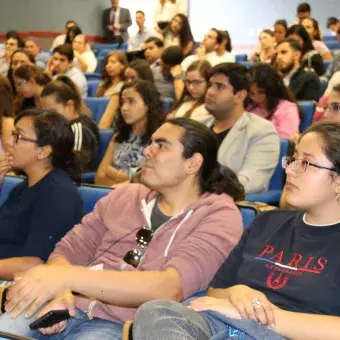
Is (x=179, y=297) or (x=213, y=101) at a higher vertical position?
(x=213, y=101)

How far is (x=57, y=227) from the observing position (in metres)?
2.41

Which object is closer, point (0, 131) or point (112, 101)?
point (0, 131)

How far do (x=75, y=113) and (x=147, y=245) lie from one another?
2171 millimetres

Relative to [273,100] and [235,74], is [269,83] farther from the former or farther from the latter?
[235,74]

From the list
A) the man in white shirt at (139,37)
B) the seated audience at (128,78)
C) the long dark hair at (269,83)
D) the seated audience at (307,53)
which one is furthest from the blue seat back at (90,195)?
the man in white shirt at (139,37)

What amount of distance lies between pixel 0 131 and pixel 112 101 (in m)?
1.65

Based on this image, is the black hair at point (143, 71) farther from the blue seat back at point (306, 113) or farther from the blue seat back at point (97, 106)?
the blue seat back at point (306, 113)

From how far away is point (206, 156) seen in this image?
2.24m

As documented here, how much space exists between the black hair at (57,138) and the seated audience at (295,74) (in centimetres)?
310

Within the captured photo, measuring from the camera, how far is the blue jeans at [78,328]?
76.4 inches

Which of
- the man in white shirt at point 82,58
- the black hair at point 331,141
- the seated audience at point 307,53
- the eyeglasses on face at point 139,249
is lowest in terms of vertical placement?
the man in white shirt at point 82,58

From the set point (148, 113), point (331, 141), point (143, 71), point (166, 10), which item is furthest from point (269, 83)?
point (166, 10)

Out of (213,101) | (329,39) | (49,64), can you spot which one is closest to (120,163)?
(213,101)

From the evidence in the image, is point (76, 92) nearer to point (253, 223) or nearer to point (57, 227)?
point (57, 227)
